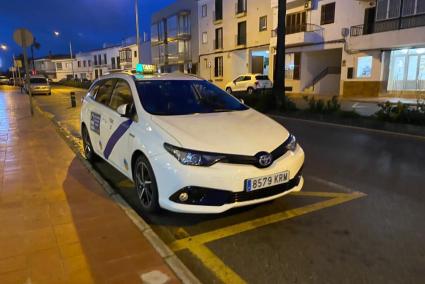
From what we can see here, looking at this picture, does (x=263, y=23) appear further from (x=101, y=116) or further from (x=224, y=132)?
(x=224, y=132)

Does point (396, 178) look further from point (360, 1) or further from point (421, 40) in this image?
point (360, 1)

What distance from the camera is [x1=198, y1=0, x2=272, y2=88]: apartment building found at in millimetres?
32656

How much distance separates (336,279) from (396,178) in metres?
→ 3.30

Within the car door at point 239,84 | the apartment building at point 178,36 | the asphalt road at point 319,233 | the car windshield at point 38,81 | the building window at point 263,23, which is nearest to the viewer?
the asphalt road at point 319,233

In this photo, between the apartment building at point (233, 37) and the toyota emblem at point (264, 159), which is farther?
the apartment building at point (233, 37)

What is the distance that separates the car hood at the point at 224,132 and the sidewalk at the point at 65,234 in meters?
1.14

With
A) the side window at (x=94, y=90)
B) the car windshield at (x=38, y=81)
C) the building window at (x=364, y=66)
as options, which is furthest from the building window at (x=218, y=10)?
the side window at (x=94, y=90)

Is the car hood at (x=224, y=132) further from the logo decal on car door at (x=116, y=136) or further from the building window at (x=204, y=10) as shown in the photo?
the building window at (x=204, y=10)

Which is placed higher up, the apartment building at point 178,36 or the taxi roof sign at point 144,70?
the apartment building at point 178,36

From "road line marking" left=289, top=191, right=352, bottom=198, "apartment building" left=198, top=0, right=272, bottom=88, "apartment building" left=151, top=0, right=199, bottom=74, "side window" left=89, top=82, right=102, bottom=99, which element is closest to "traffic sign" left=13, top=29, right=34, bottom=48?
"side window" left=89, top=82, right=102, bottom=99

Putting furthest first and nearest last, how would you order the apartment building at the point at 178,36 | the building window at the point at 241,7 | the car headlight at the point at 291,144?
the apartment building at the point at 178,36, the building window at the point at 241,7, the car headlight at the point at 291,144

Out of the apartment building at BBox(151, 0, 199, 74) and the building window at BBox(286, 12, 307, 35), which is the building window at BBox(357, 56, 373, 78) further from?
the apartment building at BBox(151, 0, 199, 74)

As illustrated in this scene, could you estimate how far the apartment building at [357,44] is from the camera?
2162 centimetres

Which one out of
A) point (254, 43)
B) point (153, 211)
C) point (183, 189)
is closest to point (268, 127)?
point (183, 189)
